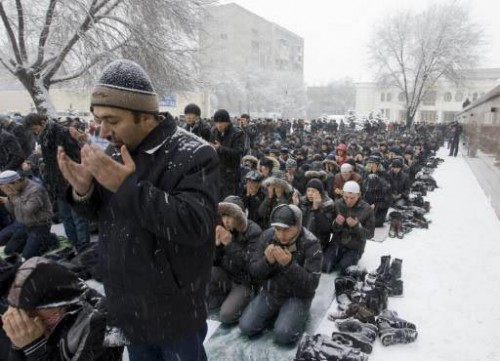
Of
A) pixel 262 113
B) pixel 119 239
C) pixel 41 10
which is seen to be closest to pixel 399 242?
pixel 119 239

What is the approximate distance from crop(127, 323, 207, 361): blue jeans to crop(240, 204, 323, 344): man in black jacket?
1.83m

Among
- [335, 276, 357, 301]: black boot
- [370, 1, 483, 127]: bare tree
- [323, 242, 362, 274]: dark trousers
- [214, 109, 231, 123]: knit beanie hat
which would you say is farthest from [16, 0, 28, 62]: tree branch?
[370, 1, 483, 127]: bare tree

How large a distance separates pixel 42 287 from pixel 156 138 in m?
1.02

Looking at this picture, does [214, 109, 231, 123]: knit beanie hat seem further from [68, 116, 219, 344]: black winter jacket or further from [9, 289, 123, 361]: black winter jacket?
[68, 116, 219, 344]: black winter jacket

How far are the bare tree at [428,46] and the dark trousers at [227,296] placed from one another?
111ft

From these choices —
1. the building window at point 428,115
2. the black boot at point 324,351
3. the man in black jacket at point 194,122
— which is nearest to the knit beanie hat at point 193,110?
the man in black jacket at point 194,122

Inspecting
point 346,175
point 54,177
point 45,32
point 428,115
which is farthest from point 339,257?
point 428,115

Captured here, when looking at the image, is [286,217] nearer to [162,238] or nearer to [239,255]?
[239,255]

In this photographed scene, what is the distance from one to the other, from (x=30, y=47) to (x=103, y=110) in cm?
1320

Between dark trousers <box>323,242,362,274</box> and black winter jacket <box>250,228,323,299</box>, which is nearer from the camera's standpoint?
black winter jacket <box>250,228,323,299</box>

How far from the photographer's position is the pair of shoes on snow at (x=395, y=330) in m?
3.71

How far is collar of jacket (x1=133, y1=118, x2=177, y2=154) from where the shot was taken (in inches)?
61.2

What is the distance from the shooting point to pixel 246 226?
4.38 m

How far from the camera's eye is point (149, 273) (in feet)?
5.19
